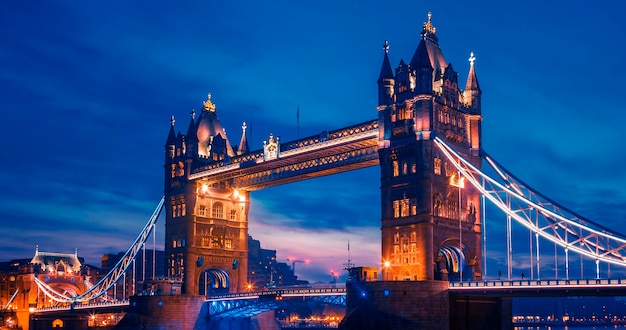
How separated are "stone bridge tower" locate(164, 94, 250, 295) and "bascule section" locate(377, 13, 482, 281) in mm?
34410

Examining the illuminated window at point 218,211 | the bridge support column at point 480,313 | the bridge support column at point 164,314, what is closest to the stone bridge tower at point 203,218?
the illuminated window at point 218,211

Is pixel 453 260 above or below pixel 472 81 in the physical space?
below

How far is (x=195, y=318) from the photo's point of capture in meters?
112

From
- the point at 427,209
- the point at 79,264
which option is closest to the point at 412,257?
the point at 427,209

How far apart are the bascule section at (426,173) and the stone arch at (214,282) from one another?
40372 mm

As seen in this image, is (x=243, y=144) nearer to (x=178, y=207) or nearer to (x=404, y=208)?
(x=178, y=207)

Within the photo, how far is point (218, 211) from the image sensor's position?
121625mm

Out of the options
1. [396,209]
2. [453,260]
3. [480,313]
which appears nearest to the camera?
[480,313]

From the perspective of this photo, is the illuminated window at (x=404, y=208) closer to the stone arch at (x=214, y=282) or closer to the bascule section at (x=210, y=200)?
the bascule section at (x=210, y=200)

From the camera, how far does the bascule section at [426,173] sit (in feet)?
277

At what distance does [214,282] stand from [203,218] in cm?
1061

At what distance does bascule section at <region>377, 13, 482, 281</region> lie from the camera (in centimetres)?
8444

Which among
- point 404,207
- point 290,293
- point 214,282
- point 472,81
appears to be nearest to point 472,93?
point 472,81

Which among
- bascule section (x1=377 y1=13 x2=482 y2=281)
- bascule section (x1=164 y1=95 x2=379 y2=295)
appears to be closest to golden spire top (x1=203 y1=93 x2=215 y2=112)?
bascule section (x1=164 y1=95 x2=379 y2=295)
